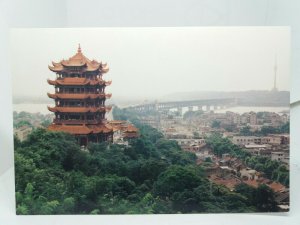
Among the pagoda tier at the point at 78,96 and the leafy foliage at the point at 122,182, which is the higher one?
the pagoda tier at the point at 78,96

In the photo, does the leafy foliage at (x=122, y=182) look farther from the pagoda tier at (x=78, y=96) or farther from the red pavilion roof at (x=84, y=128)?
the pagoda tier at (x=78, y=96)

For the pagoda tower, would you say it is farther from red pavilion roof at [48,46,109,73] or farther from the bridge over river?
the bridge over river

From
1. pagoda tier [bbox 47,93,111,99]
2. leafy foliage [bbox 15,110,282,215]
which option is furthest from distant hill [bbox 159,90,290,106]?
pagoda tier [bbox 47,93,111,99]

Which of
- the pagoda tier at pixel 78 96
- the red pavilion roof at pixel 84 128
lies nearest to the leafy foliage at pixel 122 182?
the red pavilion roof at pixel 84 128

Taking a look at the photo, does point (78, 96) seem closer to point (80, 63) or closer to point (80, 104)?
point (80, 104)

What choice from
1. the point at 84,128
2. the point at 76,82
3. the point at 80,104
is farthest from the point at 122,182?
the point at 76,82

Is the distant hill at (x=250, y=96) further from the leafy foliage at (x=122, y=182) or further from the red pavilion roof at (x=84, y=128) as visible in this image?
the red pavilion roof at (x=84, y=128)

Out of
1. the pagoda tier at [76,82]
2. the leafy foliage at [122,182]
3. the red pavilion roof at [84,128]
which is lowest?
the leafy foliage at [122,182]
